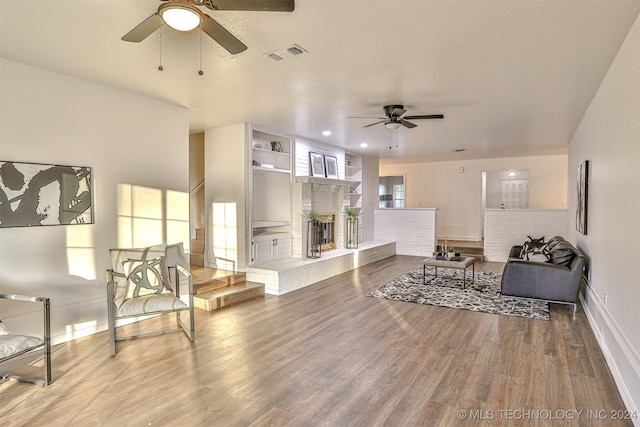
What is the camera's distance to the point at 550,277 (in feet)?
15.2

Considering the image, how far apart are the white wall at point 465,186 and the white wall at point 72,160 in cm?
810

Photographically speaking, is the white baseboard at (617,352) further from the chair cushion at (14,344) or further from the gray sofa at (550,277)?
the chair cushion at (14,344)

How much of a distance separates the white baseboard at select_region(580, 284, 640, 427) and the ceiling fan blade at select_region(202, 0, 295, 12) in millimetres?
3005

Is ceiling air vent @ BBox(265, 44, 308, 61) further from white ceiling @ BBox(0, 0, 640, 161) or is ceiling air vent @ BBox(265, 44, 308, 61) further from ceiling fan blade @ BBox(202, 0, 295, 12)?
ceiling fan blade @ BBox(202, 0, 295, 12)

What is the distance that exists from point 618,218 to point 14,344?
4640 mm

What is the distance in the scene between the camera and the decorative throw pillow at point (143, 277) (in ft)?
12.0

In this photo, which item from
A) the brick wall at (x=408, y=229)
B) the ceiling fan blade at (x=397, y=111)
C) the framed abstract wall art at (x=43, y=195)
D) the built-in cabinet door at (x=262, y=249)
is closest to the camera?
the framed abstract wall art at (x=43, y=195)

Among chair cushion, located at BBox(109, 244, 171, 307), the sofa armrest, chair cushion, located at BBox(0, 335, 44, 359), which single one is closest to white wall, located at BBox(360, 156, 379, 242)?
the sofa armrest

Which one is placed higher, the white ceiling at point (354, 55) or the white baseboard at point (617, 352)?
the white ceiling at point (354, 55)

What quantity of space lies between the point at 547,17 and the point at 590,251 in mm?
3157

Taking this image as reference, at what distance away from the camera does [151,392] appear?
8.70 ft

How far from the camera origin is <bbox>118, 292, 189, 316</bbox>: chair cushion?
11.1ft

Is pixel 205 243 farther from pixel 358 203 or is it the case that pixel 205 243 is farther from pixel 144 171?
pixel 358 203

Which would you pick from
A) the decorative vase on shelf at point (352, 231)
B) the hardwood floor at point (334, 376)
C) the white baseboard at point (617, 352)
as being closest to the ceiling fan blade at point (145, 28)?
the hardwood floor at point (334, 376)
